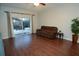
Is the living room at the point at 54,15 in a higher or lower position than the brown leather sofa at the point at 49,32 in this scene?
higher

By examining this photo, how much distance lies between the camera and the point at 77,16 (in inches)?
178

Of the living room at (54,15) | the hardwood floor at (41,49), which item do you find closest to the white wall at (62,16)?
the living room at (54,15)

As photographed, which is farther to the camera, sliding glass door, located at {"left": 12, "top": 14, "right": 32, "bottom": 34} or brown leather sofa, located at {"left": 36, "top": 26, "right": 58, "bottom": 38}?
sliding glass door, located at {"left": 12, "top": 14, "right": 32, "bottom": 34}

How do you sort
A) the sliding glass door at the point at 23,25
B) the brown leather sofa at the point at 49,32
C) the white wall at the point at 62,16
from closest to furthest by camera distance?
the white wall at the point at 62,16 → the brown leather sofa at the point at 49,32 → the sliding glass door at the point at 23,25

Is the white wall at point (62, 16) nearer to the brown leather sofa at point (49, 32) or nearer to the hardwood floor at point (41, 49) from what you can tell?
the brown leather sofa at point (49, 32)

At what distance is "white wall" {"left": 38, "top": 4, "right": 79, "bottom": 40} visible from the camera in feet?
15.6

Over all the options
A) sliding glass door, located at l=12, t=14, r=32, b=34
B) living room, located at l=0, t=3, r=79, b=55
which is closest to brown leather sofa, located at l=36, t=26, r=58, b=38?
living room, located at l=0, t=3, r=79, b=55

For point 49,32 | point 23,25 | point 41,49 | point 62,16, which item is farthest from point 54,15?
point 41,49

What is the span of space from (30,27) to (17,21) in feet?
4.24

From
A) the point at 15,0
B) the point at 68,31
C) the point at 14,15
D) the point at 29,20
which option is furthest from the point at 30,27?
the point at 15,0

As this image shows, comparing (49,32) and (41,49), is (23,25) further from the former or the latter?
(41,49)

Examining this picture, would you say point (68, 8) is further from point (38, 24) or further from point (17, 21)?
point (17, 21)

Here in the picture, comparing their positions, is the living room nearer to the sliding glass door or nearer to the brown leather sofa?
the brown leather sofa

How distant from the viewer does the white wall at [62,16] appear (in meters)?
4.75
